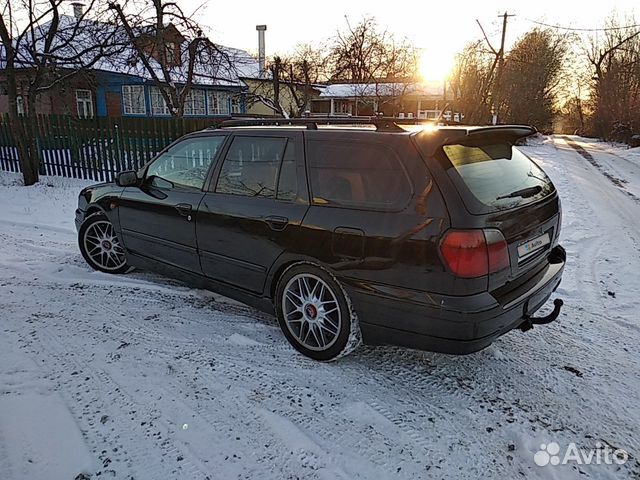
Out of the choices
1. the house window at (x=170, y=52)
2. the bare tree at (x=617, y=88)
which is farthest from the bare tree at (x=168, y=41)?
the bare tree at (x=617, y=88)

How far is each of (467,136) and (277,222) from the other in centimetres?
140

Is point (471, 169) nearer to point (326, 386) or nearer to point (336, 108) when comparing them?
point (326, 386)

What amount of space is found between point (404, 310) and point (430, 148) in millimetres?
987

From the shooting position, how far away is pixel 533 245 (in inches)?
118

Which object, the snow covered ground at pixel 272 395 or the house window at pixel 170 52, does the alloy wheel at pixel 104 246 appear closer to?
the snow covered ground at pixel 272 395

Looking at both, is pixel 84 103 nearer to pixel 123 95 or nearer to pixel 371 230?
pixel 123 95

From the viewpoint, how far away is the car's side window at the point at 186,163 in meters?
3.96

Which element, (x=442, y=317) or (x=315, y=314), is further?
(x=315, y=314)

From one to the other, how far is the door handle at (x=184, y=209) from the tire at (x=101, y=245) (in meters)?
1.19

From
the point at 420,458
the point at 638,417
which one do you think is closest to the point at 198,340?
the point at 420,458

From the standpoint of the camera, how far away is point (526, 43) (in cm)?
3688

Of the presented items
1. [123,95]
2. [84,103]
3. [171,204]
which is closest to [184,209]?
[171,204]

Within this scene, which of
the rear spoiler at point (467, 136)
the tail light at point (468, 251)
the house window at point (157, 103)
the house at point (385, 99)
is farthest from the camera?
the house at point (385, 99)

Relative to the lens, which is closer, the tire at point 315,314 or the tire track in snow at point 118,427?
the tire track in snow at point 118,427
